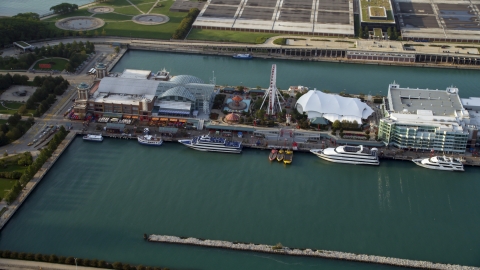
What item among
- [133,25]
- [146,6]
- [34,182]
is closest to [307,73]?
[133,25]

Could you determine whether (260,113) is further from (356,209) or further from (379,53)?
(379,53)

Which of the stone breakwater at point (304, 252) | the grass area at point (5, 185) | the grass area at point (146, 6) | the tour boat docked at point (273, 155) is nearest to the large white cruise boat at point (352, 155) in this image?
the tour boat docked at point (273, 155)

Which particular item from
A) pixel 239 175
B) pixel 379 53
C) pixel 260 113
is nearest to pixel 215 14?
pixel 379 53

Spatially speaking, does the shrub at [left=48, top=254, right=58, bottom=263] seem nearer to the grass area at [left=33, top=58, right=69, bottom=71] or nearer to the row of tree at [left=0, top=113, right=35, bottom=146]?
the row of tree at [left=0, top=113, right=35, bottom=146]

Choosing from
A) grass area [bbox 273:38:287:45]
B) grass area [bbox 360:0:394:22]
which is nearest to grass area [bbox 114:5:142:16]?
grass area [bbox 273:38:287:45]

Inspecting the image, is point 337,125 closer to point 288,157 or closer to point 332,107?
point 332,107
